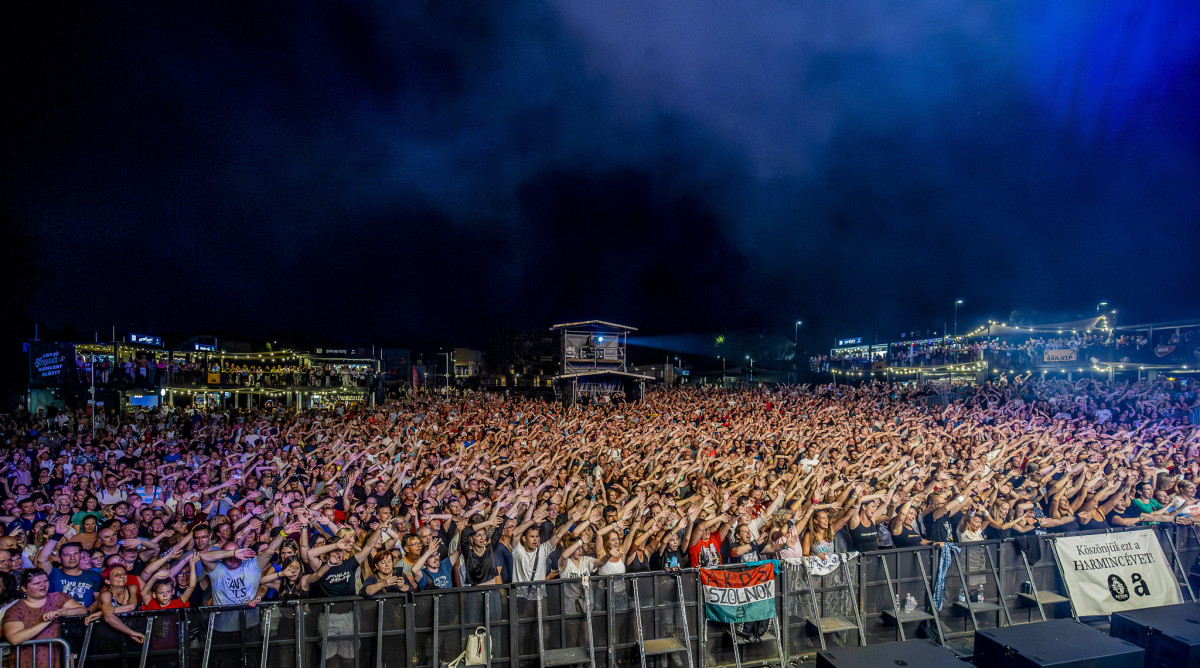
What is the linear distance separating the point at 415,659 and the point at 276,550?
169cm

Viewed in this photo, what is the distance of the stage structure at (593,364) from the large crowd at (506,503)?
17.0 meters

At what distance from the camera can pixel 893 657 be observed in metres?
3.62

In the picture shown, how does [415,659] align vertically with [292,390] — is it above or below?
below

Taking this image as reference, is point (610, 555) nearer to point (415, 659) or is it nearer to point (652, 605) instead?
point (652, 605)

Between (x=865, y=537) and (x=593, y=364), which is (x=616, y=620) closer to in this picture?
(x=865, y=537)

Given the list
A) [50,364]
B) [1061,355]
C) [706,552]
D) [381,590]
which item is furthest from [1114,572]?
[50,364]

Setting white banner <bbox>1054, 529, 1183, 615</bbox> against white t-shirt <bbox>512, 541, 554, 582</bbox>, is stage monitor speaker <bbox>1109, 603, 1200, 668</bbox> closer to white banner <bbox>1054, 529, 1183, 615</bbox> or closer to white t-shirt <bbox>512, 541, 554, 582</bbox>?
white banner <bbox>1054, 529, 1183, 615</bbox>

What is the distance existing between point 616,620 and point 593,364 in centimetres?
2813

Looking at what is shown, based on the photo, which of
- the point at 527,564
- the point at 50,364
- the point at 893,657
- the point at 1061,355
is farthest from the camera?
the point at 50,364

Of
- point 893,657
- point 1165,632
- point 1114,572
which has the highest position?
point 893,657

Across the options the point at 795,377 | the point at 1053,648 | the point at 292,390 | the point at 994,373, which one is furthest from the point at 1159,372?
the point at 292,390

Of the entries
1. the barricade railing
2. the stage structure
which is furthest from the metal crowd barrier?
the stage structure

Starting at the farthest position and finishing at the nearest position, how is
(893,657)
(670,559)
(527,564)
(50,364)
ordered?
(50,364) → (670,559) → (527,564) → (893,657)

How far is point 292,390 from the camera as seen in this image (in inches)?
1490
